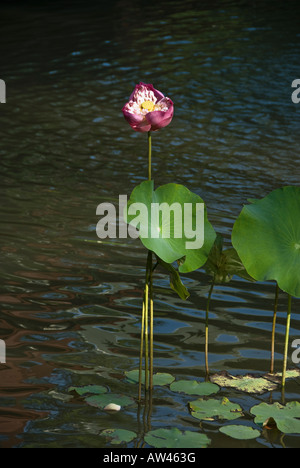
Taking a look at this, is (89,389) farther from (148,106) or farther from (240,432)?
(148,106)

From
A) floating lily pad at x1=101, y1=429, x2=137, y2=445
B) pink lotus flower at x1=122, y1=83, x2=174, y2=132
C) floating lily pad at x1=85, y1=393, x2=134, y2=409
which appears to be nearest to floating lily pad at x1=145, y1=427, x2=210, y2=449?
floating lily pad at x1=101, y1=429, x2=137, y2=445

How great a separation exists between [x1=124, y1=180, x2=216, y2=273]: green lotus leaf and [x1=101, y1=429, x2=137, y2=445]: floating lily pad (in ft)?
1.38

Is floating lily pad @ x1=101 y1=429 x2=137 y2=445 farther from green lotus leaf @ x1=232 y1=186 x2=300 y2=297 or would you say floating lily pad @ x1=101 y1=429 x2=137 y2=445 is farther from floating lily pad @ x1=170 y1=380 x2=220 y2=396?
green lotus leaf @ x1=232 y1=186 x2=300 y2=297

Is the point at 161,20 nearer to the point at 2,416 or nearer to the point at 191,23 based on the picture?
the point at 191,23

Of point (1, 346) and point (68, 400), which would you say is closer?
point (68, 400)

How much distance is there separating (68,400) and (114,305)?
0.67m

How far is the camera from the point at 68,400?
76.6 inches

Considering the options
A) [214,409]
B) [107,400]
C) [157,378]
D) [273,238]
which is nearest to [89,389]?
[107,400]

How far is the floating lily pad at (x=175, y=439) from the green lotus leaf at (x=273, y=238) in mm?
416

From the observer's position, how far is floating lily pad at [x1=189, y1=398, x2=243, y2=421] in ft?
6.11

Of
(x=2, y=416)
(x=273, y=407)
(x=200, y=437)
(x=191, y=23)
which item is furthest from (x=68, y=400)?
(x=191, y=23)

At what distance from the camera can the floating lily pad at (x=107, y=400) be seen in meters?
1.92

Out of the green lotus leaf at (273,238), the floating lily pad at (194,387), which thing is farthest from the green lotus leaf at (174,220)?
the floating lily pad at (194,387)
